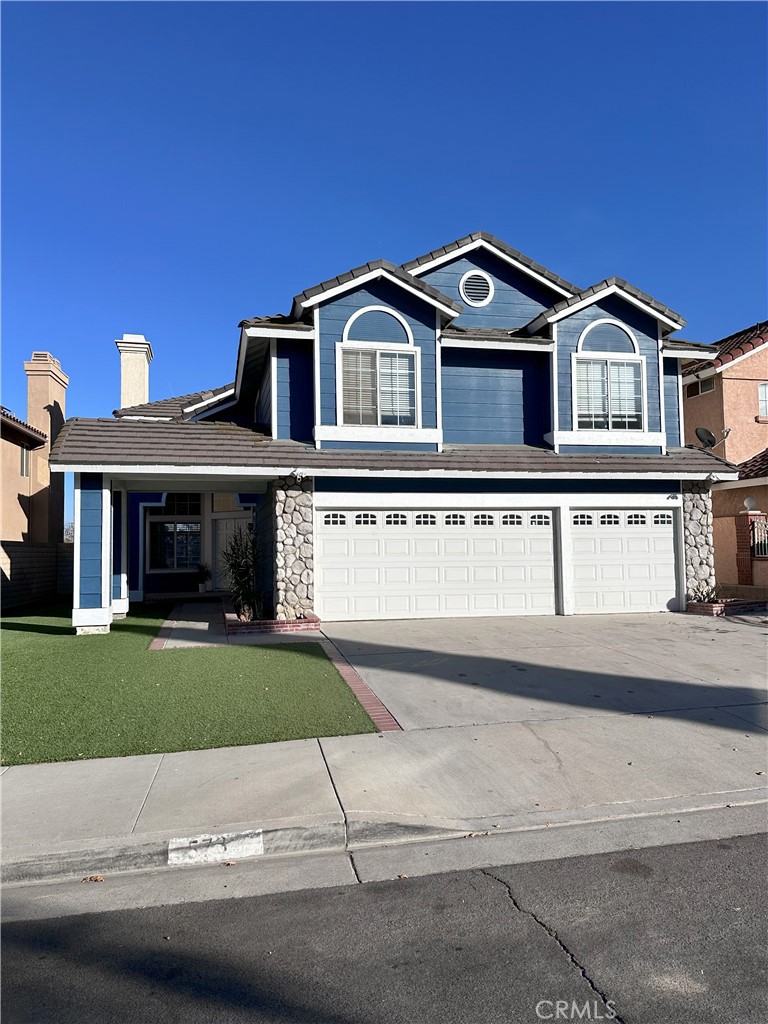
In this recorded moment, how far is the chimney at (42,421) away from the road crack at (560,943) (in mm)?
22198

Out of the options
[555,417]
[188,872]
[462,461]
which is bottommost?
[188,872]

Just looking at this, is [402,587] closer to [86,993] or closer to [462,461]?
[462,461]

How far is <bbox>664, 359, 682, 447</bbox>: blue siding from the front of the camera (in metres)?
15.4

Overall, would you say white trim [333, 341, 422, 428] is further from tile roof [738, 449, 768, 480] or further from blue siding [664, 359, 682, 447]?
tile roof [738, 449, 768, 480]

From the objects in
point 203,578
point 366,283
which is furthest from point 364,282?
point 203,578

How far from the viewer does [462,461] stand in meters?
13.5


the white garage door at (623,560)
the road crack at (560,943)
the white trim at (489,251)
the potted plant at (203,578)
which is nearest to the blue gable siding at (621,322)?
the white trim at (489,251)

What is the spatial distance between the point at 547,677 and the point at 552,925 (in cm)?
540

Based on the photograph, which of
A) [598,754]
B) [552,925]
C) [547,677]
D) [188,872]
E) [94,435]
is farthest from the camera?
[94,435]

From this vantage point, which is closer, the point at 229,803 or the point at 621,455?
the point at 229,803

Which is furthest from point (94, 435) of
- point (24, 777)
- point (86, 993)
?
point (86, 993)

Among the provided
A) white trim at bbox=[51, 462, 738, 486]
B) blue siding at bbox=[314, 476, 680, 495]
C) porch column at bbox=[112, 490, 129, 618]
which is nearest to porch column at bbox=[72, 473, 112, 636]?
white trim at bbox=[51, 462, 738, 486]

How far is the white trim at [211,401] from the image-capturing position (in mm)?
16375

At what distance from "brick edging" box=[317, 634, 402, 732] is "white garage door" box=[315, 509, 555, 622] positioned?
2.96 metres
